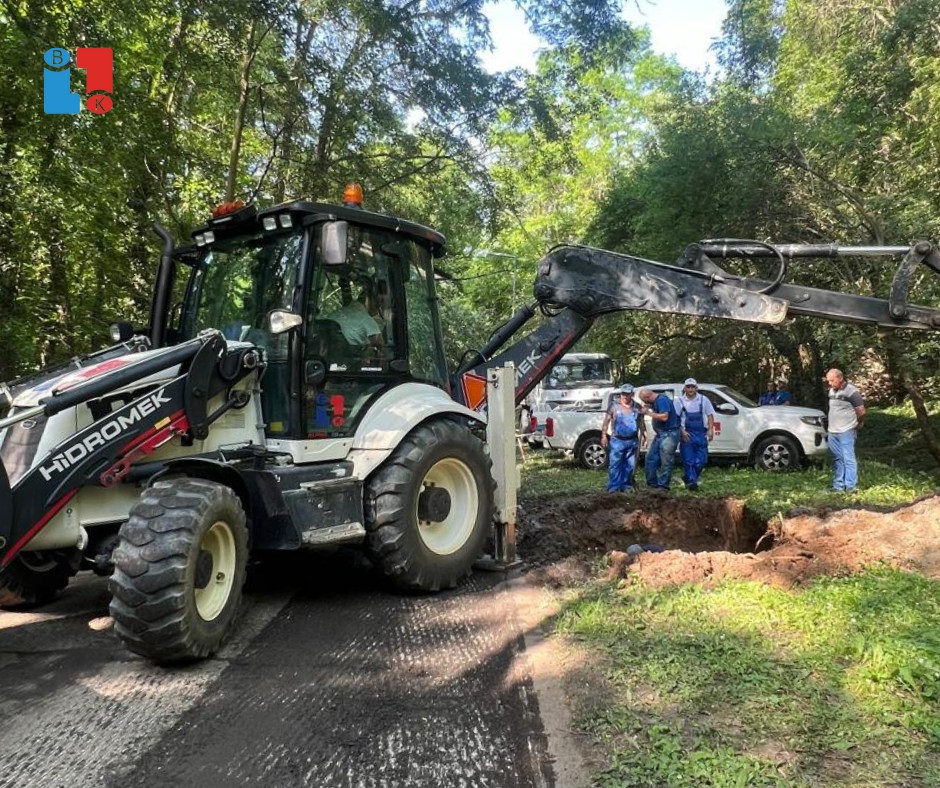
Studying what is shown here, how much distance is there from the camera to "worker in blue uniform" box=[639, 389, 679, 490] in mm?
10047

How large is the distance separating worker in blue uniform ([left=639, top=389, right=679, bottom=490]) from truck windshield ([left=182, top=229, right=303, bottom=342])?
21.6 feet

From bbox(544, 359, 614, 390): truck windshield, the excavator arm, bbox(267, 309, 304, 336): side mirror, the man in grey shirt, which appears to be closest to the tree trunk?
the excavator arm

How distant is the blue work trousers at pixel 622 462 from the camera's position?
31.5 ft

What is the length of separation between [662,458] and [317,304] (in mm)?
6722

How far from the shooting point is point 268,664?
3.90m

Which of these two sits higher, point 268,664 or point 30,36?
point 30,36

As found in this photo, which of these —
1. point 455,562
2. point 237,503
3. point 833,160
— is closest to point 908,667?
point 455,562

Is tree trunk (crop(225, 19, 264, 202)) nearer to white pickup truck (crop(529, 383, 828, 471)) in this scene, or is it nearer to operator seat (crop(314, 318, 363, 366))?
operator seat (crop(314, 318, 363, 366))

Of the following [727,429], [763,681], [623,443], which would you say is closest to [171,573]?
[763,681]

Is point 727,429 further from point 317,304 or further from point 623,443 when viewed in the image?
point 317,304

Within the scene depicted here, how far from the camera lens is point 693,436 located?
33.0 ft

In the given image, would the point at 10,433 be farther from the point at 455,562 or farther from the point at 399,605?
the point at 455,562

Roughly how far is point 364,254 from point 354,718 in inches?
129

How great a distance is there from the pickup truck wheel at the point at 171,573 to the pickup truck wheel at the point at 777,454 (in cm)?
1050
